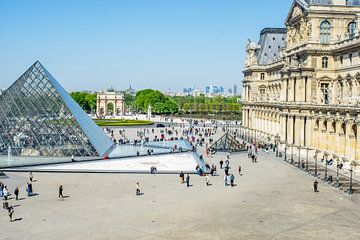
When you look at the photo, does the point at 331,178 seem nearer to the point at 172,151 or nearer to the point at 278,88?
the point at 172,151

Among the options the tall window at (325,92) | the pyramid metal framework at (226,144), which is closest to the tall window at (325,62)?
the tall window at (325,92)

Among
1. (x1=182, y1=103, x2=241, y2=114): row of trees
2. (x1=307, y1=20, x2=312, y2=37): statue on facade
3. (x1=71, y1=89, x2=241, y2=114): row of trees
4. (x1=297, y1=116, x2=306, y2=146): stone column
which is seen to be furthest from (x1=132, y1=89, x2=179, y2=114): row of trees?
(x1=307, y1=20, x2=312, y2=37): statue on facade

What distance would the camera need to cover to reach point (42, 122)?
4697 cm

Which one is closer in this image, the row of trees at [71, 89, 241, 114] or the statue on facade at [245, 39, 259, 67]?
the statue on facade at [245, 39, 259, 67]

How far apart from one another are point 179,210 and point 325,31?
111 ft

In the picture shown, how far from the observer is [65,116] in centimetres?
4819

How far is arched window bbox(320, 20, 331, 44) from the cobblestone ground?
2051cm

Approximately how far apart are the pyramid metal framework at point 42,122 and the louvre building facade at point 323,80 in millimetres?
20615

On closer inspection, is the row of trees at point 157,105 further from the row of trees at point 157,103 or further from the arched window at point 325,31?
the arched window at point 325,31

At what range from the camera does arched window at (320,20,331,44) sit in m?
52.8

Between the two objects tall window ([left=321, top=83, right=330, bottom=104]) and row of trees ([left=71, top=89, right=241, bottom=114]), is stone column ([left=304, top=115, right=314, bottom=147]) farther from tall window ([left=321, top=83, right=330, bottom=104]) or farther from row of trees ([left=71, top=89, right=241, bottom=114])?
row of trees ([left=71, top=89, right=241, bottom=114])

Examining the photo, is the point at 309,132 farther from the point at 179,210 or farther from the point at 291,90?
the point at 179,210

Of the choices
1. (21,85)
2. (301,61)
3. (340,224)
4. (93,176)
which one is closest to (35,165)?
(93,176)

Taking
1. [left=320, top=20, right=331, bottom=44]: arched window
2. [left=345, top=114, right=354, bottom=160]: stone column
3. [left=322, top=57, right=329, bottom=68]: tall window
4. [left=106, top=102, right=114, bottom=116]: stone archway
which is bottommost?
[left=345, top=114, right=354, bottom=160]: stone column
